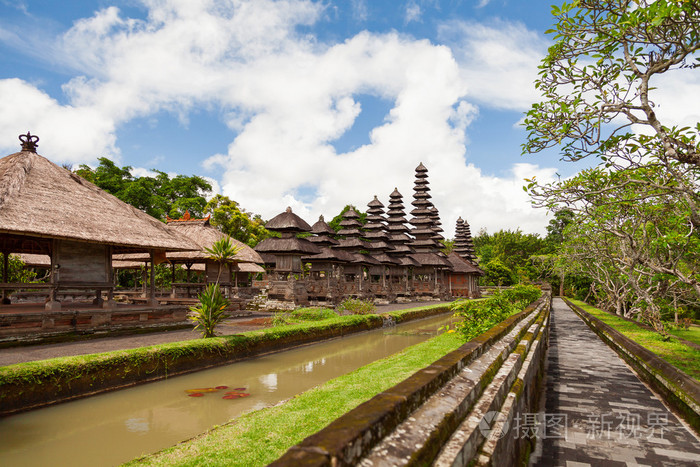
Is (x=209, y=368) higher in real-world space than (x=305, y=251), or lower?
lower

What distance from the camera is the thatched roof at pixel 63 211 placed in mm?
11867

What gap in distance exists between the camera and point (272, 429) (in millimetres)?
5293

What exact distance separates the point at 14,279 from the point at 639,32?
2615 centimetres

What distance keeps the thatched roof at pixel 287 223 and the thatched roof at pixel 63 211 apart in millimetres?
12205

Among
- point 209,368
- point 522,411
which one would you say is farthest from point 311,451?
point 209,368

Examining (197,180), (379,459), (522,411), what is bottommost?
(522,411)

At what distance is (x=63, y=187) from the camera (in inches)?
567

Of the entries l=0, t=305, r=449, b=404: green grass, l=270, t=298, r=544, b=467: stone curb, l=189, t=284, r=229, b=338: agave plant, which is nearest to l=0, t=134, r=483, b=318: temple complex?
l=189, t=284, r=229, b=338: agave plant

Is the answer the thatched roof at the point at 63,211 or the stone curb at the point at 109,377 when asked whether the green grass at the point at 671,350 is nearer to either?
the stone curb at the point at 109,377

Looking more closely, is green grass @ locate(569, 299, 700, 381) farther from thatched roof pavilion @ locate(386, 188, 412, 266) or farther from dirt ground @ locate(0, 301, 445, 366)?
thatched roof pavilion @ locate(386, 188, 412, 266)

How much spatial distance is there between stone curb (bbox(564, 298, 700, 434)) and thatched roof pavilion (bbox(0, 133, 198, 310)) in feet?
48.2

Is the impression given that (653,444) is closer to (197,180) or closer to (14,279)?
(14,279)

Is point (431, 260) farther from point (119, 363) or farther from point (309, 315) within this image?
point (119, 363)

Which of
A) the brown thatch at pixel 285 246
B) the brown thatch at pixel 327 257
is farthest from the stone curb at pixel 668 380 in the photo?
the brown thatch at pixel 327 257
